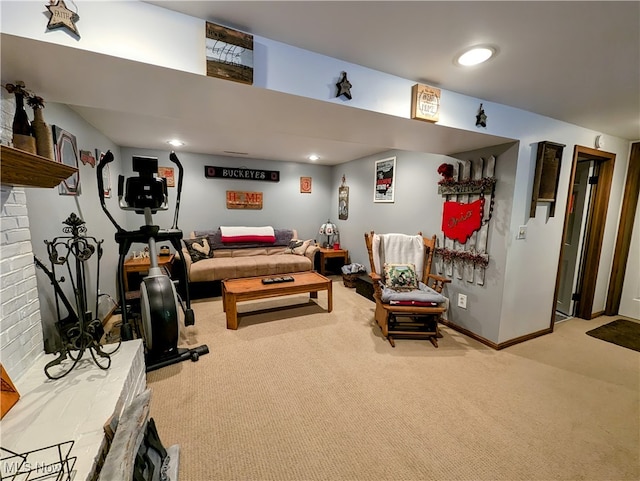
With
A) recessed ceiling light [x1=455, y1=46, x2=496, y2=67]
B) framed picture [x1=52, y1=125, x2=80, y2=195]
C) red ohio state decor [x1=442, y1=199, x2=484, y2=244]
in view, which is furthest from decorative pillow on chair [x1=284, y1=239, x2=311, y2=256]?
recessed ceiling light [x1=455, y1=46, x2=496, y2=67]

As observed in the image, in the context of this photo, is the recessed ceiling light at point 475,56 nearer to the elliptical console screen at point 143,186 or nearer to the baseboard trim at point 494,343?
the elliptical console screen at point 143,186

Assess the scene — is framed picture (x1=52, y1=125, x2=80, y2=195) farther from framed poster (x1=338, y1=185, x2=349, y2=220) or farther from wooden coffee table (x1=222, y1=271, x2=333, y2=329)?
framed poster (x1=338, y1=185, x2=349, y2=220)

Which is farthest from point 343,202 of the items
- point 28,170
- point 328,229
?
point 28,170

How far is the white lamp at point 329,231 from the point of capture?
5.12 m

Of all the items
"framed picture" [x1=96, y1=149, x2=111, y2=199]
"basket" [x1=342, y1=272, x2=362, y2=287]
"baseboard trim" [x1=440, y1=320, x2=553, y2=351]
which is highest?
"framed picture" [x1=96, y1=149, x2=111, y2=199]

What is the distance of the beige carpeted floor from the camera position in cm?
135

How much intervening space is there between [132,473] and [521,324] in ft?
10.6

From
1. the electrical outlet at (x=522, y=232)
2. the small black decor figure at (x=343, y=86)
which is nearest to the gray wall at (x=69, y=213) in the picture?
the small black decor figure at (x=343, y=86)

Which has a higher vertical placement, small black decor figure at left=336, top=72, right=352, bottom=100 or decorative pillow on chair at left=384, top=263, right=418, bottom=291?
small black decor figure at left=336, top=72, right=352, bottom=100

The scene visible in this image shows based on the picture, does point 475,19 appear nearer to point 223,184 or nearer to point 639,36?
point 639,36

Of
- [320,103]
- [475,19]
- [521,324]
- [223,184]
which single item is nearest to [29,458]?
[320,103]

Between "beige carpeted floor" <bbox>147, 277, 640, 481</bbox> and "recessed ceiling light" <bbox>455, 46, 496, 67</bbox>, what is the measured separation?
2.17 meters

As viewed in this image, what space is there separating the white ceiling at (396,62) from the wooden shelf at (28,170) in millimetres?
405

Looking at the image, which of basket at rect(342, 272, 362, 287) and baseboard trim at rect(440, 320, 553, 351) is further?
basket at rect(342, 272, 362, 287)
